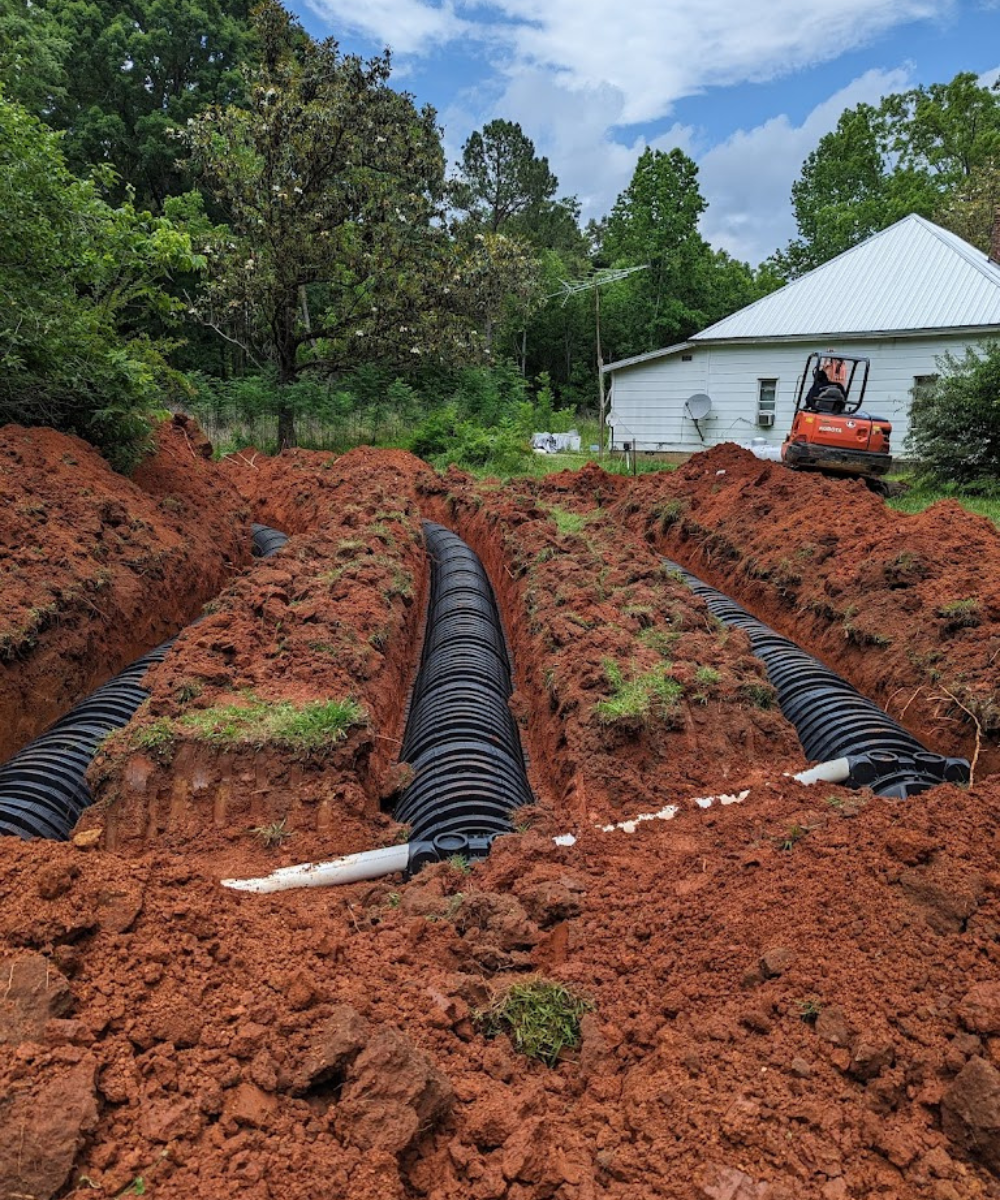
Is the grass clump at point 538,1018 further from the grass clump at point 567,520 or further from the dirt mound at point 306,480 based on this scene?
the dirt mound at point 306,480

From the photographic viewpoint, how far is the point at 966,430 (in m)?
13.8

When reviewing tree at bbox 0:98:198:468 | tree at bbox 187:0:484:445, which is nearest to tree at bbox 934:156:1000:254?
tree at bbox 187:0:484:445

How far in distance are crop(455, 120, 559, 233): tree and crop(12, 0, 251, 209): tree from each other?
70.5 ft

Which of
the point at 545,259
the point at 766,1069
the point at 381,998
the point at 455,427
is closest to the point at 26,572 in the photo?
the point at 381,998

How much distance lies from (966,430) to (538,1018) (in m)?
15.0

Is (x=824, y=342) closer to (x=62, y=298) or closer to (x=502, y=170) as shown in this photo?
(x=62, y=298)

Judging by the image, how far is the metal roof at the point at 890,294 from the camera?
19.3 meters

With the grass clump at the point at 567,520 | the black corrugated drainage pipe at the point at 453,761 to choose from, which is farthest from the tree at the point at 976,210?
the black corrugated drainage pipe at the point at 453,761

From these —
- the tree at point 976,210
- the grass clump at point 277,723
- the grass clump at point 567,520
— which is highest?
the tree at point 976,210

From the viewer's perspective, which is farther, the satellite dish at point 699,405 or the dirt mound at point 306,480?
the satellite dish at point 699,405

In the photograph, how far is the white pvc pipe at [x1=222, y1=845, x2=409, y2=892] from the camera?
11.0ft

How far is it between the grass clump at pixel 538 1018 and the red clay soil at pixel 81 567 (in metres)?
4.21

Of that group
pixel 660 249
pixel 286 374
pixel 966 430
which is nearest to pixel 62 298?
pixel 286 374

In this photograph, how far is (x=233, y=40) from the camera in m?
31.5
